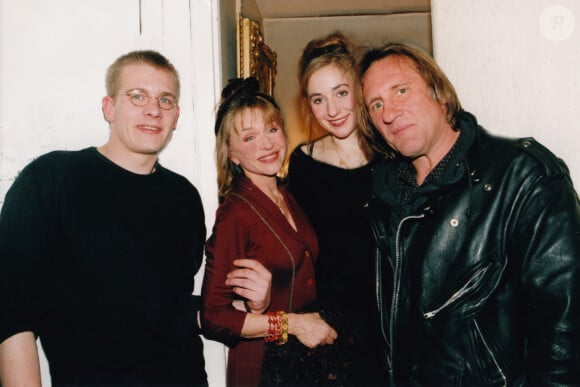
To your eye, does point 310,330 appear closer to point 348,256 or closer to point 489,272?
point 348,256

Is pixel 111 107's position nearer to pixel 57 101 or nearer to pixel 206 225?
pixel 57 101

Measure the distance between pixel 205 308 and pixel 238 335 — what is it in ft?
0.47

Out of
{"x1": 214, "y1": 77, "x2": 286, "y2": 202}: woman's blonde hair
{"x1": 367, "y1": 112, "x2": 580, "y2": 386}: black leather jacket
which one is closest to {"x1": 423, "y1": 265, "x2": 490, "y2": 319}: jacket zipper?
{"x1": 367, "y1": 112, "x2": 580, "y2": 386}: black leather jacket

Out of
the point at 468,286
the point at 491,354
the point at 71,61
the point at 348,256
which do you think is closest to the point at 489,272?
the point at 468,286

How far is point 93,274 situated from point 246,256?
489 mm

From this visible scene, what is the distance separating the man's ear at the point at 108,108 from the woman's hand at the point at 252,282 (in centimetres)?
68

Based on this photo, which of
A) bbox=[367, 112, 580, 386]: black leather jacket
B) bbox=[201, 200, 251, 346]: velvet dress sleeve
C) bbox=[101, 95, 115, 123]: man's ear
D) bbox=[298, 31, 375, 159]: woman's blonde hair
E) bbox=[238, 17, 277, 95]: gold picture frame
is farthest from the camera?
bbox=[238, 17, 277, 95]: gold picture frame

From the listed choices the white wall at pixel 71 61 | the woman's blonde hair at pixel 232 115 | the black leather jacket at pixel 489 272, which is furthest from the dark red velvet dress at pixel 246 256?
the black leather jacket at pixel 489 272

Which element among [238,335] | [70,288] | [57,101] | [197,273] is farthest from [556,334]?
[57,101]

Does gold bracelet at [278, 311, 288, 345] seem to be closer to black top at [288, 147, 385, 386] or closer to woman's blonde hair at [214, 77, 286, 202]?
black top at [288, 147, 385, 386]

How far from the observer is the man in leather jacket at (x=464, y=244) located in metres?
1.00

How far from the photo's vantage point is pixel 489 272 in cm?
109

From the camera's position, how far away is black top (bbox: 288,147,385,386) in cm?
138

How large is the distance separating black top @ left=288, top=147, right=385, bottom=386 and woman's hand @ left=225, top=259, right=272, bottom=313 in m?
0.24
